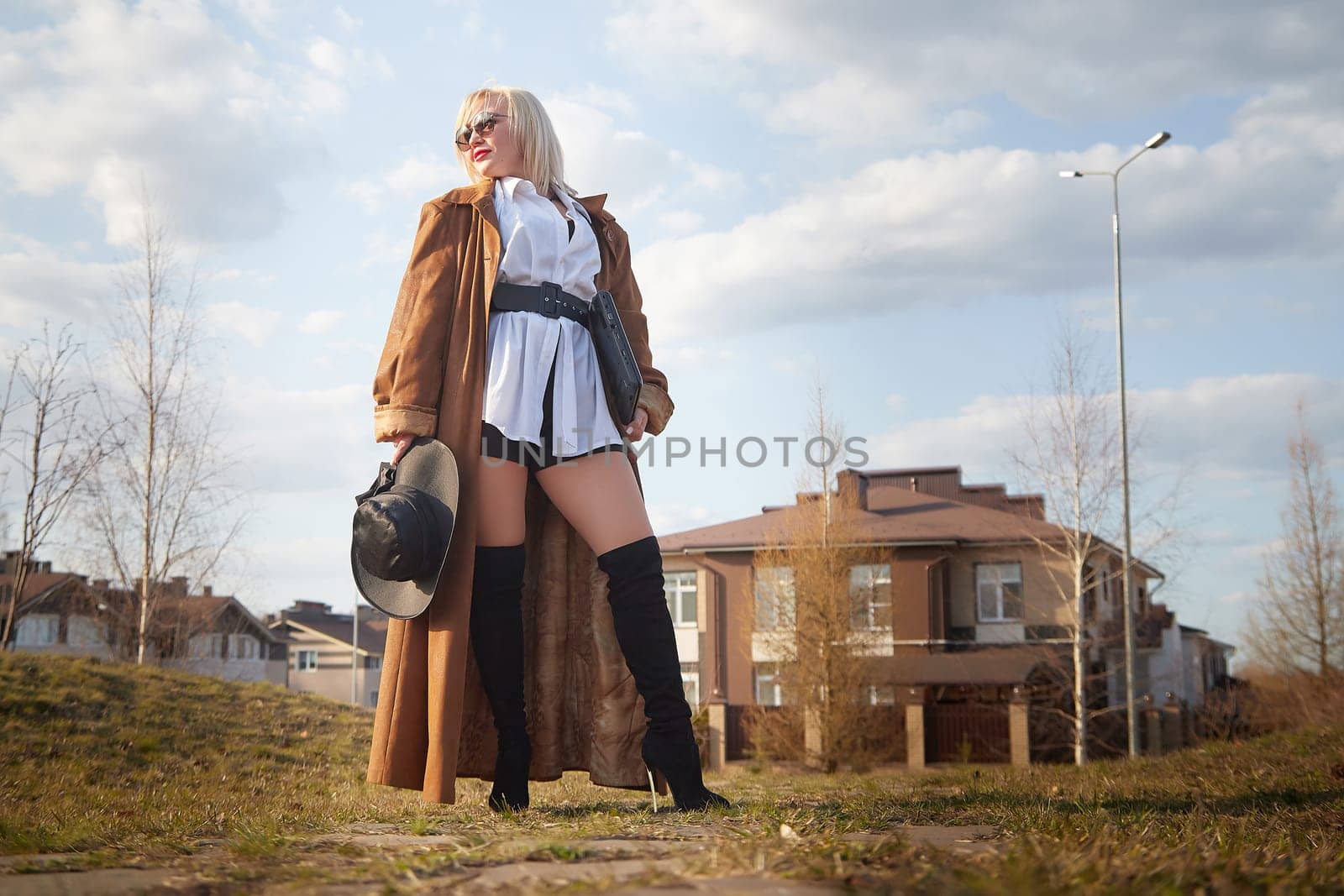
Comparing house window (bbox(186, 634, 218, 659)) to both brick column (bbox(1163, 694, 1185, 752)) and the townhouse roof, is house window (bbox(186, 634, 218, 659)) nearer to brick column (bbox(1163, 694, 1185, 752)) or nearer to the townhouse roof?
the townhouse roof

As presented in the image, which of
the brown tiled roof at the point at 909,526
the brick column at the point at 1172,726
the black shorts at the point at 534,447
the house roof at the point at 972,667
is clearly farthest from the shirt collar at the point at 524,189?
the brick column at the point at 1172,726

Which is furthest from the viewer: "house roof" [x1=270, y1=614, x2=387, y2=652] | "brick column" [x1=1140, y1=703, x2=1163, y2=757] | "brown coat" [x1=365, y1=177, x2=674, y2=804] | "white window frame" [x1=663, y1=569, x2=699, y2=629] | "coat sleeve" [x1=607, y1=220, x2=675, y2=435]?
"house roof" [x1=270, y1=614, x2=387, y2=652]

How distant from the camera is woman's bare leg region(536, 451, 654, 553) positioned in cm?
394

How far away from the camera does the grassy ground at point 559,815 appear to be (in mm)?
1854

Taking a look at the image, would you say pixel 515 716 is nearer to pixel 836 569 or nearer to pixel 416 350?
pixel 416 350

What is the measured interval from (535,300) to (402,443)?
720mm

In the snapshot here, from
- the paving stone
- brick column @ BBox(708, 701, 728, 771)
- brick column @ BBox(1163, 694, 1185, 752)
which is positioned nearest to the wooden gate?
brick column @ BBox(1163, 694, 1185, 752)

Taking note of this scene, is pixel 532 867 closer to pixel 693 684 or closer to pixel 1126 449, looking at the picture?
pixel 1126 449

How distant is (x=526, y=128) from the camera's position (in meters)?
4.36

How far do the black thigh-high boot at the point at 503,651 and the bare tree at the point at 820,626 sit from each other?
20699 mm

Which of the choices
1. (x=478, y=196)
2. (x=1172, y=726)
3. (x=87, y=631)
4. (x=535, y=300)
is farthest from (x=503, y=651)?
(x=87, y=631)

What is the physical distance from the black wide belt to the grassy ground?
1769 mm

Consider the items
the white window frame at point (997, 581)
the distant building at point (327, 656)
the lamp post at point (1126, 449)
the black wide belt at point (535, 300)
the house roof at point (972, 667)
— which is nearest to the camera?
the black wide belt at point (535, 300)

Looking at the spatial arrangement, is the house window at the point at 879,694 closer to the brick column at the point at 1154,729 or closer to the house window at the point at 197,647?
the brick column at the point at 1154,729
